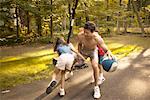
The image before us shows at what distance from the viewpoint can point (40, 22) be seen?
22062 mm

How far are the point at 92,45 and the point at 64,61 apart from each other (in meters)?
0.82

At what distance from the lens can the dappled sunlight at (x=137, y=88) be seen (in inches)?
275

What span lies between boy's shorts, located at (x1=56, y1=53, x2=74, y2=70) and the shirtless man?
0.53 meters

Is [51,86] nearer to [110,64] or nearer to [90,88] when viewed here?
[90,88]

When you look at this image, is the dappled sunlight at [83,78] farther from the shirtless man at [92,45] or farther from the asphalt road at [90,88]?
the shirtless man at [92,45]

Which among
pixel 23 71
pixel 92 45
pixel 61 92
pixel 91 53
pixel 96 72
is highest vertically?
pixel 92 45

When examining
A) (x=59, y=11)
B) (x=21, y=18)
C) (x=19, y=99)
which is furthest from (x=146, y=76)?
(x=21, y=18)

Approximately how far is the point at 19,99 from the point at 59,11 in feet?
47.9

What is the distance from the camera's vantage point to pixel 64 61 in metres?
6.64

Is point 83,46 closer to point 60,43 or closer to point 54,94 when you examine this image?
point 60,43

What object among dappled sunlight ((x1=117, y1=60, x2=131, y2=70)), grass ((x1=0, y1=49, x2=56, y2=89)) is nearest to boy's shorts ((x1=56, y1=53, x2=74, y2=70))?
grass ((x1=0, y1=49, x2=56, y2=89))

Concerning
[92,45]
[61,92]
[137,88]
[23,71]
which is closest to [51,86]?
[61,92]

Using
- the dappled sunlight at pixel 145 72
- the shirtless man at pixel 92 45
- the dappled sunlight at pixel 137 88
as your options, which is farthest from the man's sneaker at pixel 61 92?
the dappled sunlight at pixel 145 72

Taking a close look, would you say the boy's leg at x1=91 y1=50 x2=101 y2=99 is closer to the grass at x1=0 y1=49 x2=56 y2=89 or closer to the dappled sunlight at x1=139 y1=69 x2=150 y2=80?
the grass at x1=0 y1=49 x2=56 y2=89
